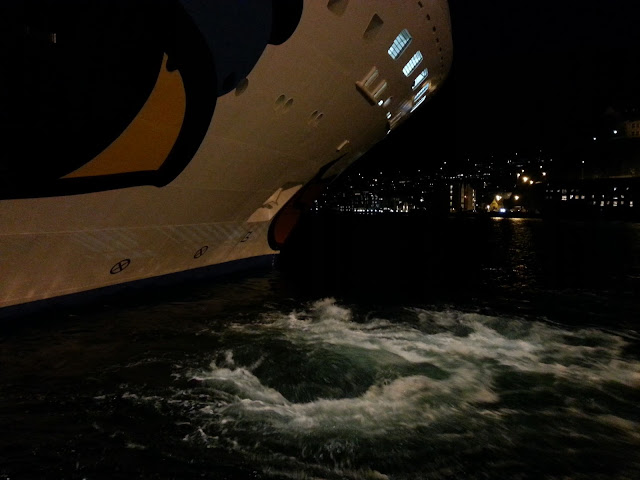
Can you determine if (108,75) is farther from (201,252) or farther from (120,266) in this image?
(201,252)

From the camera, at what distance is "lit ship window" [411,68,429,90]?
16.2 m

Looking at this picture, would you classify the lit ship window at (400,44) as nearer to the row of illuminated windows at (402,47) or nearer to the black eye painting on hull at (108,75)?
the row of illuminated windows at (402,47)

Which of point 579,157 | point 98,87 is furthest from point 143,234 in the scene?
point 579,157

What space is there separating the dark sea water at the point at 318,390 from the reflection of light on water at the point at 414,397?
0.09 ft

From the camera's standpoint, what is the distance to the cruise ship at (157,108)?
27.0 ft

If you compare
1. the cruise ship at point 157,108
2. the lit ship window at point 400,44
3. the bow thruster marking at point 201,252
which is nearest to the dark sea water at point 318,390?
the cruise ship at point 157,108

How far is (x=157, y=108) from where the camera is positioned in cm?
914

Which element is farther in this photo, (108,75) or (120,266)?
(120,266)

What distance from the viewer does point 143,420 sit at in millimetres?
5793

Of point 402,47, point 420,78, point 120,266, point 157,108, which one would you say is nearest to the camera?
point 157,108

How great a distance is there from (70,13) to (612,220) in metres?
103

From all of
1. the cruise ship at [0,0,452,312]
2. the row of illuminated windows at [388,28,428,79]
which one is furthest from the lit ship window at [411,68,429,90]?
the row of illuminated windows at [388,28,428,79]

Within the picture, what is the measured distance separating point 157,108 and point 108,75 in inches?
39.3

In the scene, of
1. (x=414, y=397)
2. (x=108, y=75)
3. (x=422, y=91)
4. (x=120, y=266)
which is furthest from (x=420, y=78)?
(x=414, y=397)
